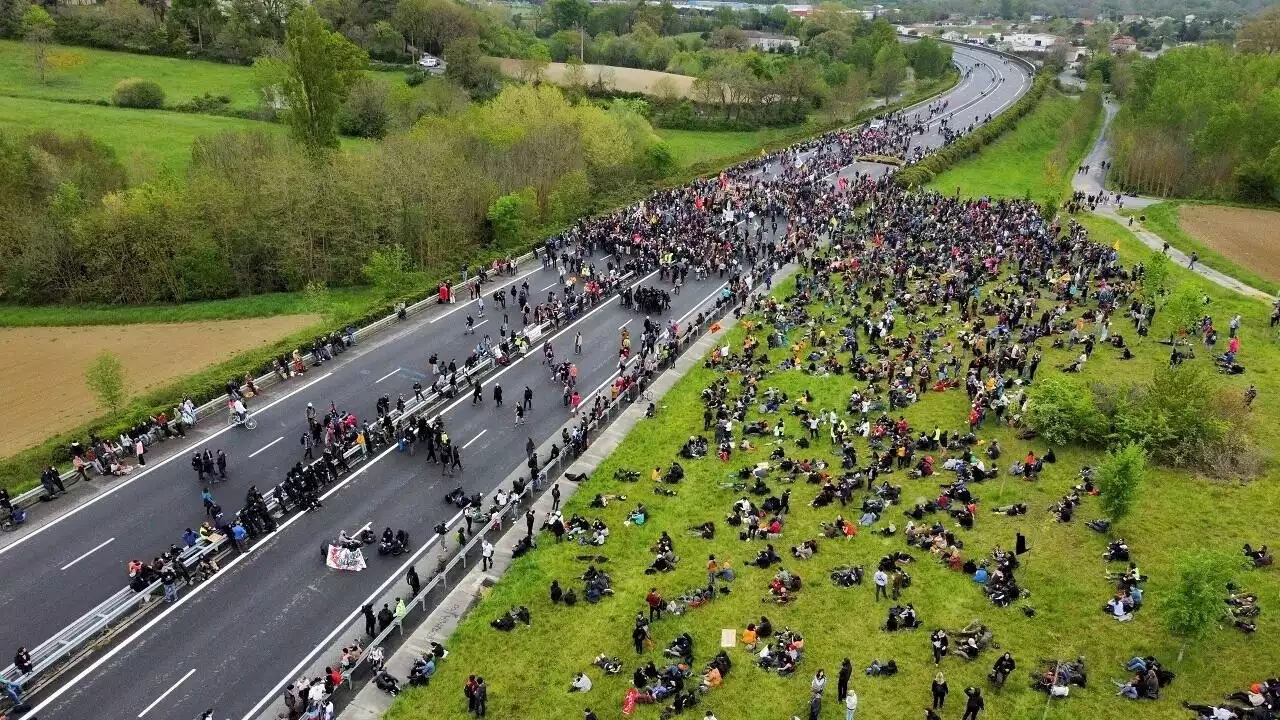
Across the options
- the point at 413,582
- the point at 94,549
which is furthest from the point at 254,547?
the point at 413,582

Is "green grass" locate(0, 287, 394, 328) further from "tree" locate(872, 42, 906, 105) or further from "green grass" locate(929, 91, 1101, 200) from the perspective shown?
"tree" locate(872, 42, 906, 105)

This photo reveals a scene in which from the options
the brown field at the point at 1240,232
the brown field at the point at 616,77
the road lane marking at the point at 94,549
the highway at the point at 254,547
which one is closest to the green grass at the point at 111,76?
the brown field at the point at 616,77

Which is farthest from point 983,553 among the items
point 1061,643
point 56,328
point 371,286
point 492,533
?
point 56,328

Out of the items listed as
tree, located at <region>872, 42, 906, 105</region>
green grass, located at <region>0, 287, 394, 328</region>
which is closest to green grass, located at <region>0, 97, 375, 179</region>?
green grass, located at <region>0, 287, 394, 328</region>

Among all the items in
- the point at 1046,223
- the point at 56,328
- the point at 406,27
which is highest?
the point at 406,27

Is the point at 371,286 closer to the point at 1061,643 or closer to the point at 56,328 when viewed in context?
the point at 56,328

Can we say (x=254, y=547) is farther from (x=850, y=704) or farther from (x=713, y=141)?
(x=713, y=141)
